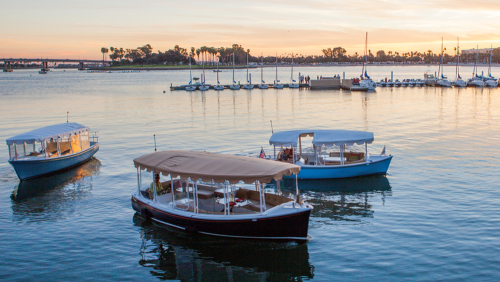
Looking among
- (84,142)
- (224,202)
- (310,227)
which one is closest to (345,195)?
(310,227)

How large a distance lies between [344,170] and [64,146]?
69.7 feet

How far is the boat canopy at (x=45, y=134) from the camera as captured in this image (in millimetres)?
27656

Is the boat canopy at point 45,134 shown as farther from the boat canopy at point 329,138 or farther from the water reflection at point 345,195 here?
the water reflection at point 345,195

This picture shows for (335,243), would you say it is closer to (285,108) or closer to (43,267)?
(43,267)

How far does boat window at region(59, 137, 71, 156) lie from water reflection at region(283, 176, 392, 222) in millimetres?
17553

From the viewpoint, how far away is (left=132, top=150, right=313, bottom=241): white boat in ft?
55.3

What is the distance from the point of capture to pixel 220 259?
654 inches

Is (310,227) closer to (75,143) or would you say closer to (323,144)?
(323,144)

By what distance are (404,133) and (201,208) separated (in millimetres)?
32170

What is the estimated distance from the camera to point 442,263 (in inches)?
616

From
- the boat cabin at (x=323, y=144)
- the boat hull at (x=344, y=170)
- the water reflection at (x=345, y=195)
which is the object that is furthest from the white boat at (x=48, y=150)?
the boat hull at (x=344, y=170)

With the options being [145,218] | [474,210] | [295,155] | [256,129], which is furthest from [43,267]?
[256,129]

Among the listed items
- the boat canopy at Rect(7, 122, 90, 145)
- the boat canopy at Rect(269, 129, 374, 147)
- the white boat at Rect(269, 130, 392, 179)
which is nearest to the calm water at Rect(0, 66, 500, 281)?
the white boat at Rect(269, 130, 392, 179)

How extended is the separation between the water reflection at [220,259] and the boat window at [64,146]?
53.5ft
